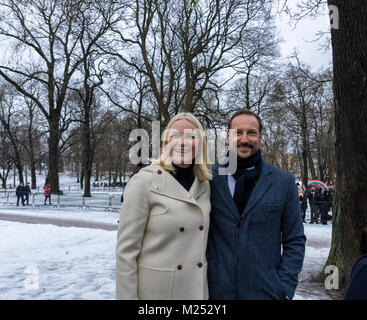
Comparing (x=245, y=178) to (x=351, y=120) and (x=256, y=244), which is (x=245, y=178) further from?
(x=351, y=120)

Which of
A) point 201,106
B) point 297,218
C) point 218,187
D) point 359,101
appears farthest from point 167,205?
point 201,106

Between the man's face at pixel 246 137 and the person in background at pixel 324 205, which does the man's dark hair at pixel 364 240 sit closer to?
the man's face at pixel 246 137

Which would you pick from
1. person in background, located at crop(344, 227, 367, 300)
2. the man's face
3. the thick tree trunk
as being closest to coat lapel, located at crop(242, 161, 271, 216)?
the man's face

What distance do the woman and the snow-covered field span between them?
10.6 ft

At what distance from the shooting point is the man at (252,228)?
2.24 meters

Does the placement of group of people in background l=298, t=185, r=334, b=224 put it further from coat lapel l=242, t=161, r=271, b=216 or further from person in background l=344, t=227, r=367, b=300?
person in background l=344, t=227, r=367, b=300

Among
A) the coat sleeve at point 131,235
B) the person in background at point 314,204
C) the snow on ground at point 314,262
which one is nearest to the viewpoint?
the coat sleeve at point 131,235

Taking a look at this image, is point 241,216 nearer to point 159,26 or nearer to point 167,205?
point 167,205

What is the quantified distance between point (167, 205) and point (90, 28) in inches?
698

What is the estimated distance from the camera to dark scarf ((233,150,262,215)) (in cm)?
236

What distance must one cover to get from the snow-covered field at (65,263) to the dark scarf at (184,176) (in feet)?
11.2

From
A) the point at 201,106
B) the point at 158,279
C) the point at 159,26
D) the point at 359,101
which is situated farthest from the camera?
the point at 201,106

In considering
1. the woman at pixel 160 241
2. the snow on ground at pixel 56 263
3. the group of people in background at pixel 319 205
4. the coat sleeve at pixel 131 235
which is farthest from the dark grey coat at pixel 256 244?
the group of people in background at pixel 319 205
